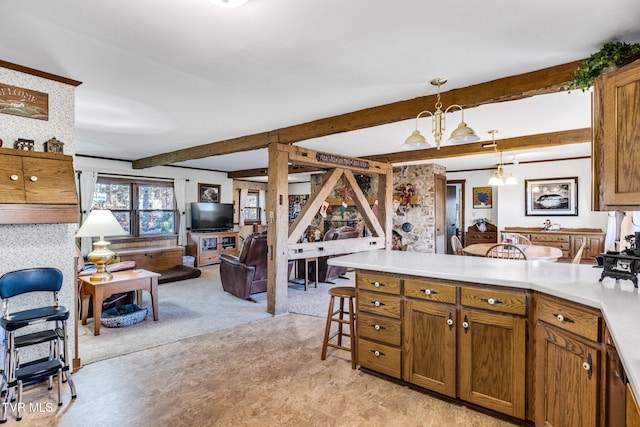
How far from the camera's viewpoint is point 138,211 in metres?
7.38

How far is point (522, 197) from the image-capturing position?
301 inches

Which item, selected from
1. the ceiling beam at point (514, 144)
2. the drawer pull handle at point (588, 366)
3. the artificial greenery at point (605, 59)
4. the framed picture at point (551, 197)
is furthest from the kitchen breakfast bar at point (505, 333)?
the framed picture at point (551, 197)

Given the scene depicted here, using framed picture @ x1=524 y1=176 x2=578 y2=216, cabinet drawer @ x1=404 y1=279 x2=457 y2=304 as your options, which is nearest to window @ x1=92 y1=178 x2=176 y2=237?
cabinet drawer @ x1=404 y1=279 x2=457 y2=304

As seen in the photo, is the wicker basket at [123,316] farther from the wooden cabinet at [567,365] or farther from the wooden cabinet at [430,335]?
the wooden cabinet at [567,365]

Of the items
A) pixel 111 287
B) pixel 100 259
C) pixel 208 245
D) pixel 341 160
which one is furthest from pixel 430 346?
pixel 208 245

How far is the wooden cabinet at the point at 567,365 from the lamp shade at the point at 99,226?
387cm

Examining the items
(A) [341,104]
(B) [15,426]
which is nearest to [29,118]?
(B) [15,426]

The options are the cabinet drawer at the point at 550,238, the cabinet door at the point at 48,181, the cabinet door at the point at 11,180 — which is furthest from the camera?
the cabinet drawer at the point at 550,238

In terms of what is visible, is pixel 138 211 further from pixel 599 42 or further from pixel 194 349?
pixel 599 42

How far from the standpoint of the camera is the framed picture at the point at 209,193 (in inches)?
345

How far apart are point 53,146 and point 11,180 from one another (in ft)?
1.39

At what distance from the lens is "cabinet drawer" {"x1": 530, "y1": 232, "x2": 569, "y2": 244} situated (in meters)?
6.85

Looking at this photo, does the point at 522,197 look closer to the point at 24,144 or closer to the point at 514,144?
the point at 514,144

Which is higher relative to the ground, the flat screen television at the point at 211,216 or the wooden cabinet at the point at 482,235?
the flat screen television at the point at 211,216
